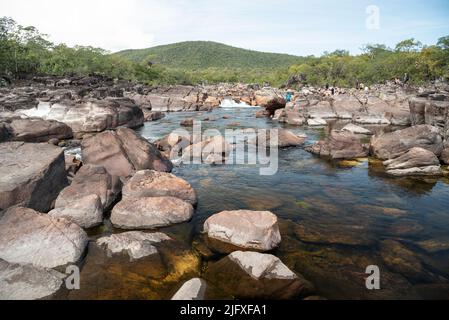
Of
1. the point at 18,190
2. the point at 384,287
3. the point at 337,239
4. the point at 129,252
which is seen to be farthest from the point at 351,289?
the point at 18,190

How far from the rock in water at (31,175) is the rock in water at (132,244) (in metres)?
2.34

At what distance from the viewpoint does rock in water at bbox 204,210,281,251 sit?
23.4ft

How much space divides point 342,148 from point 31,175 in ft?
41.5

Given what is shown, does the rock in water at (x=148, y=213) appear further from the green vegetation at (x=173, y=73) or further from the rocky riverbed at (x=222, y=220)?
the green vegetation at (x=173, y=73)

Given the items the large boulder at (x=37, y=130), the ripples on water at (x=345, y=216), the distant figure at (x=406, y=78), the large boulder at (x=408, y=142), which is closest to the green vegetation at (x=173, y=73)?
the distant figure at (x=406, y=78)

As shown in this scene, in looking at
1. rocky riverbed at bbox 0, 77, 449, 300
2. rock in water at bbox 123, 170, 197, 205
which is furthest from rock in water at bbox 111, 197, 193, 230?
rock in water at bbox 123, 170, 197, 205

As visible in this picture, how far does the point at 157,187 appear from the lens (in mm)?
9125

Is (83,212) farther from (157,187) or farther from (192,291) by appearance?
(192,291)

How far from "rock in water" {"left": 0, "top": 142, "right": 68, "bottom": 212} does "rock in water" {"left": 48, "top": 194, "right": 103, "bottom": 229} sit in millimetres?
707

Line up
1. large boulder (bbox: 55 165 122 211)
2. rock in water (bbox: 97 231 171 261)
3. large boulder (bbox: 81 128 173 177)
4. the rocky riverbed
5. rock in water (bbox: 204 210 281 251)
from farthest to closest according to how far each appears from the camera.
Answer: large boulder (bbox: 81 128 173 177) → large boulder (bbox: 55 165 122 211) → rock in water (bbox: 204 210 281 251) → rock in water (bbox: 97 231 171 261) → the rocky riverbed

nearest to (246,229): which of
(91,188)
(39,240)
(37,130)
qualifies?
(39,240)

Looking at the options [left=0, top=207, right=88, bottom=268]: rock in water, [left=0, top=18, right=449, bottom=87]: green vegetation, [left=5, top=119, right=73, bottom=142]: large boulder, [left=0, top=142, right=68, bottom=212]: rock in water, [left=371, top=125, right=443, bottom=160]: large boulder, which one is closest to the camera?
[left=0, top=207, right=88, bottom=268]: rock in water

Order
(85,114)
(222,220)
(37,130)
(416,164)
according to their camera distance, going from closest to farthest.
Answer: (222,220)
(416,164)
(37,130)
(85,114)

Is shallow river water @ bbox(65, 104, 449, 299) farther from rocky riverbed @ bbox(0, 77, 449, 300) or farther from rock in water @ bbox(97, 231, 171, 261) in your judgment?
rock in water @ bbox(97, 231, 171, 261)
